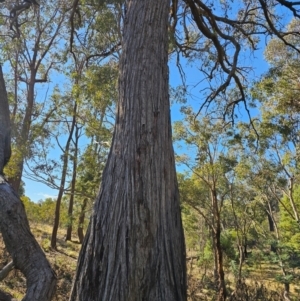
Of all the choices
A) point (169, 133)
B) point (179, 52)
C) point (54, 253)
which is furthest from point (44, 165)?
point (169, 133)

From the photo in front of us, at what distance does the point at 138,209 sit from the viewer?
217 cm

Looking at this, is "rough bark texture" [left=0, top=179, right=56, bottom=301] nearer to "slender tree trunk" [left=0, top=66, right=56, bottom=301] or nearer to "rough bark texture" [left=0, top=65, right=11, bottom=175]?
"slender tree trunk" [left=0, top=66, right=56, bottom=301]

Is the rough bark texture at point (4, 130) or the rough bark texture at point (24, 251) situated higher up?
the rough bark texture at point (4, 130)

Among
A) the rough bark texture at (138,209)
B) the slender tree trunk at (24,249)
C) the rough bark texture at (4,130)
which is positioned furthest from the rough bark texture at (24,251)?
the rough bark texture at (4,130)

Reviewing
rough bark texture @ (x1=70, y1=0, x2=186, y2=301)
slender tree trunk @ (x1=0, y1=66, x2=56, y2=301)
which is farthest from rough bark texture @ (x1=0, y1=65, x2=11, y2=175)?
rough bark texture @ (x1=70, y1=0, x2=186, y2=301)

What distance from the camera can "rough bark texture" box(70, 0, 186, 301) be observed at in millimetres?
2025

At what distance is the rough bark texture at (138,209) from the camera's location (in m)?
2.03

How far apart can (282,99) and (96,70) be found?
483 cm

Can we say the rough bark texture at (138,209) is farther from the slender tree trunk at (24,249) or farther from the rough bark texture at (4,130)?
the rough bark texture at (4,130)

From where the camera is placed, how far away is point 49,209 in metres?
21.5

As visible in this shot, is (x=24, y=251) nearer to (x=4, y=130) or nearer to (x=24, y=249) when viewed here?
(x=24, y=249)

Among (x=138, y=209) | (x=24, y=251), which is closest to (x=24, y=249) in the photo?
(x=24, y=251)

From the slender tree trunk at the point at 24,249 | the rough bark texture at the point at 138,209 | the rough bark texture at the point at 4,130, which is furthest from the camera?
the rough bark texture at the point at 4,130

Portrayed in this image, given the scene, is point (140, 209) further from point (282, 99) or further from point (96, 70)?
point (282, 99)
